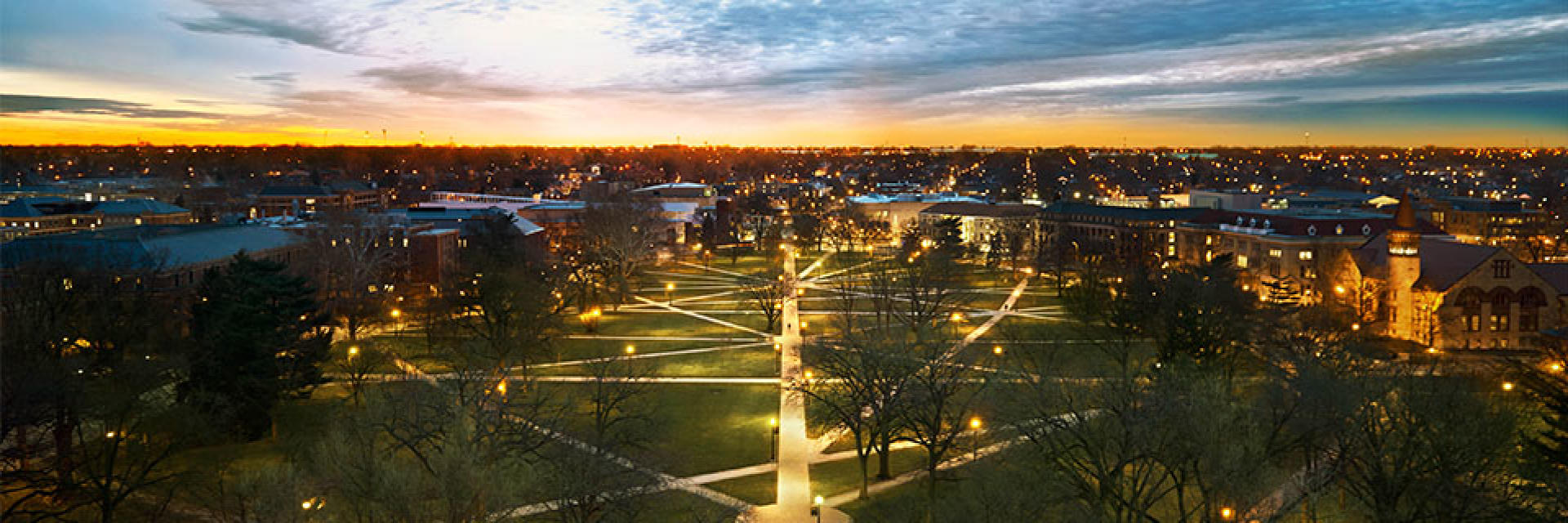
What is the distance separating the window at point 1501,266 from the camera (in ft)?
184

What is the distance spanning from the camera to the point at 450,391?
34531 mm

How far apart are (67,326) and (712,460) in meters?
26.2

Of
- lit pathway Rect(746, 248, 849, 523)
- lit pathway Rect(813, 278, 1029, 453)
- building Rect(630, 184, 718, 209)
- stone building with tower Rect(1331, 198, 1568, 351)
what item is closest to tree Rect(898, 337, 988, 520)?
lit pathway Rect(813, 278, 1029, 453)

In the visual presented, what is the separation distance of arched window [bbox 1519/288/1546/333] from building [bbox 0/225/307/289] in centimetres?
7184

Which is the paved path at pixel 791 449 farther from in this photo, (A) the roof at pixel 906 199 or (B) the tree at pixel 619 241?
(A) the roof at pixel 906 199

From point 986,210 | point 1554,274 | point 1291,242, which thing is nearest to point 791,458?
point 1554,274

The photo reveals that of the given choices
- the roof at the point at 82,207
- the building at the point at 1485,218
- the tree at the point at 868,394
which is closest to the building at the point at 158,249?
the tree at the point at 868,394

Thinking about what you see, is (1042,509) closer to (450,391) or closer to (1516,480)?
(1516,480)

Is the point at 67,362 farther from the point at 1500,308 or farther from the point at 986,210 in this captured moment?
the point at 986,210

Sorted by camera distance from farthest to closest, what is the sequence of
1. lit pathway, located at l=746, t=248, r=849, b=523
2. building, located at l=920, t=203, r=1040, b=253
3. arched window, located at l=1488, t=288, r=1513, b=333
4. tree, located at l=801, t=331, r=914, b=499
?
building, located at l=920, t=203, r=1040, b=253, arched window, located at l=1488, t=288, r=1513, b=333, tree, located at l=801, t=331, r=914, b=499, lit pathway, located at l=746, t=248, r=849, b=523

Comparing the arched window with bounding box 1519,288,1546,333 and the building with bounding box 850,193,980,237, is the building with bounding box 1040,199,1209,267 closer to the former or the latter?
the building with bounding box 850,193,980,237

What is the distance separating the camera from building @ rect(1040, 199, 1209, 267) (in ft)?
311

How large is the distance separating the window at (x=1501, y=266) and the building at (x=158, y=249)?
70.1 meters

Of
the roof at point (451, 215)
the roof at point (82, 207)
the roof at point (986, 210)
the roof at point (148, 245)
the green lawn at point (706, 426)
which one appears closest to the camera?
the green lawn at point (706, 426)
